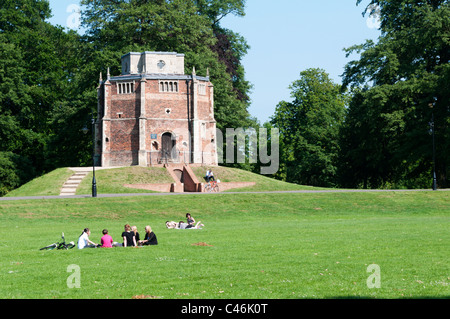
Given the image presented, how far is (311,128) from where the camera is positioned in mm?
80312

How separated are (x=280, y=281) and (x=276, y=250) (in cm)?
572

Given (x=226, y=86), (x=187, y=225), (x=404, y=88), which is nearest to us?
(x=187, y=225)

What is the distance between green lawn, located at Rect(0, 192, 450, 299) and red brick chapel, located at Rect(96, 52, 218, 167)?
23646 millimetres

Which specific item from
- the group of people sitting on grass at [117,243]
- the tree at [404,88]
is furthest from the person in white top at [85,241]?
the tree at [404,88]

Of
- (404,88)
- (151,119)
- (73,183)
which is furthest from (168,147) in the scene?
(404,88)

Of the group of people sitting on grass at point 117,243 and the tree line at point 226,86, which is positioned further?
the tree line at point 226,86

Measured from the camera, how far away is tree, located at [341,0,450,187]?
183ft

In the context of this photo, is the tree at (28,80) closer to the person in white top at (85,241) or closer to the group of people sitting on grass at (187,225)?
the group of people sitting on grass at (187,225)

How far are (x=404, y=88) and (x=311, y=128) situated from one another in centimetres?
2490

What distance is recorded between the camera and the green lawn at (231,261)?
13.2 metres

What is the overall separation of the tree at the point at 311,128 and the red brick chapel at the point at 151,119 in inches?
805

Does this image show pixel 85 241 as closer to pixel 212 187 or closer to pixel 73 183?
pixel 73 183

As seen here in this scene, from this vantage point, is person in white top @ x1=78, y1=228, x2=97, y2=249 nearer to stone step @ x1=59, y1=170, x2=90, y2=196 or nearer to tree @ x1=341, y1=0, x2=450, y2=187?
stone step @ x1=59, y1=170, x2=90, y2=196
